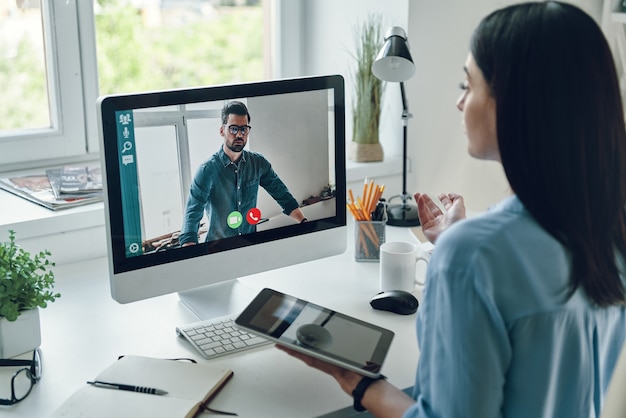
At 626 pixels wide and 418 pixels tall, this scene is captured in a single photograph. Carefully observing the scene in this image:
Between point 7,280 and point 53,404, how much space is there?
9.4 inches

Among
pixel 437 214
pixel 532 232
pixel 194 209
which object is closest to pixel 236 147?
pixel 194 209

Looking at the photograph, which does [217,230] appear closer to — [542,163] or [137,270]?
[137,270]

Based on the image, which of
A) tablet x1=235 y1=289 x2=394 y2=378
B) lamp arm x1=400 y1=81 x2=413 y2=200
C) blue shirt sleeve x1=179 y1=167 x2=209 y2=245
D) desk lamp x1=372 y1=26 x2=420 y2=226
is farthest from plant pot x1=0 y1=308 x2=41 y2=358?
lamp arm x1=400 y1=81 x2=413 y2=200

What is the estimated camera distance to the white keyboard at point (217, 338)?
1.36 meters

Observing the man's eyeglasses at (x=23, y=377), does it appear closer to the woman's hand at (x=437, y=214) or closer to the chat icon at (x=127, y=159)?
the chat icon at (x=127, y=159)

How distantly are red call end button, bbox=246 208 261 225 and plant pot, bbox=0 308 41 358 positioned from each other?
42 centimetres

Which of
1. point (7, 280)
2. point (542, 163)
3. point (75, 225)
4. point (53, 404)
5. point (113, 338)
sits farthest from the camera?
point (75, 225)

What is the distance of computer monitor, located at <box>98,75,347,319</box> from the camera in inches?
52.2

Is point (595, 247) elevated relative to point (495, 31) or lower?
lower

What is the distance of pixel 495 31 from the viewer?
95cm

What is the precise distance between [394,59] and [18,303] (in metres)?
1.00

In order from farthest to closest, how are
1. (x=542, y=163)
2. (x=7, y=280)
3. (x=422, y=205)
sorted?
1. (x=422, y=205)
2. (x=7, y=280)
3. (x=542, y=163)

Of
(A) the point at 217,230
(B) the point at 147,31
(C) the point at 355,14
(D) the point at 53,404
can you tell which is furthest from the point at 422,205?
(B) the point at 147,31

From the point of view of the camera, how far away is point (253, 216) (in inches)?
58.5
